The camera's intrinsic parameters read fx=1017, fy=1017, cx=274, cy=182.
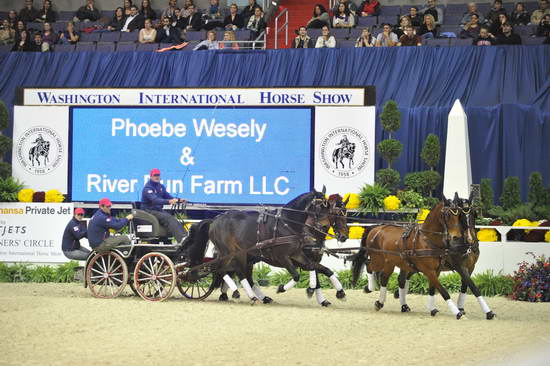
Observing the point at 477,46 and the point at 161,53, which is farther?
the point at 161,53

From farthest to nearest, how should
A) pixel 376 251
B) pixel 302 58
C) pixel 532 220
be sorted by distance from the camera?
1. pixel 302 58
2. pixel 532 220
3. pixel 376 251

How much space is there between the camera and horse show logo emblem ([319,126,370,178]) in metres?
19.2

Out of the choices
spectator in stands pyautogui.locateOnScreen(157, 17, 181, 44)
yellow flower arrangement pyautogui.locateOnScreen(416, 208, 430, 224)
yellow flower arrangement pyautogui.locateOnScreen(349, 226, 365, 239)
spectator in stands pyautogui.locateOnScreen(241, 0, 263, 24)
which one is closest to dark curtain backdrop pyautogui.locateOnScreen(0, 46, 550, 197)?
spectator in stands pyautogui.locateOnScreen(157, 17, 181, 44)

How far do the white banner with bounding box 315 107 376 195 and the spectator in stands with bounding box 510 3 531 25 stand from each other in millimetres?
5524

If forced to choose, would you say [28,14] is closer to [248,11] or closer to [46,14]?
[46,14]

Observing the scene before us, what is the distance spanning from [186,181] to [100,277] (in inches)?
186

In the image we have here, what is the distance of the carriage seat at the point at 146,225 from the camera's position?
1519cm

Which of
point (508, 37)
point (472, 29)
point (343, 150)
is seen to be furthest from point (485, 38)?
point (343, 150)

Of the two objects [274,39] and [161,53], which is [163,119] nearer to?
[161,53]

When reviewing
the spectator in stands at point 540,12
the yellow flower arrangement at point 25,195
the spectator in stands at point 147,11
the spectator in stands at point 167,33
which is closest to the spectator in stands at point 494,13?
the spectator in stands at point 540,12

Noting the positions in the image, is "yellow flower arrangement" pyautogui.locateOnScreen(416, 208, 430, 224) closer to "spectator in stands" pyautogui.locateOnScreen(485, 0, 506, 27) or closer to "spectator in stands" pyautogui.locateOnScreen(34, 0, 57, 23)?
"spectator in stands" pyautogui.locateOnScreen(485, 0, 506, 27)

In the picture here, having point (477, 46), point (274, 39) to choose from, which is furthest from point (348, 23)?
point (477, 46)

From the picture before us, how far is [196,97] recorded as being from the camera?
20.0m

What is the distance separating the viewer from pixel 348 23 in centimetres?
2348
